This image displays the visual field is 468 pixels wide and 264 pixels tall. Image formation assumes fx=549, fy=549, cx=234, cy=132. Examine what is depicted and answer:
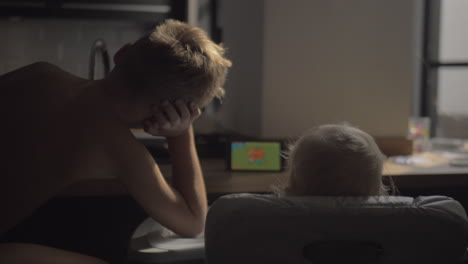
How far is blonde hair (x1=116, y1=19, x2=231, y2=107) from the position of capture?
1.14 m

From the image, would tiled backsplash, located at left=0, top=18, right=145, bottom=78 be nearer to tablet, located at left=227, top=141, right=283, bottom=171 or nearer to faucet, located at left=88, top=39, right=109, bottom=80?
faucet, located at left=88, top=39, right=109, bottom=80

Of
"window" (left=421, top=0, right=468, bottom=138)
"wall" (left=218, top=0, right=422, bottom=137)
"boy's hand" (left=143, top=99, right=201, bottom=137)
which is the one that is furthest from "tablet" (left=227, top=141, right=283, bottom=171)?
"window" (left=421, top=0, right=468, bottom=138)

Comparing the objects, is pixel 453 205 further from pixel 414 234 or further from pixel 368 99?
pixel 368 99

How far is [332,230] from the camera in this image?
2.89 ft

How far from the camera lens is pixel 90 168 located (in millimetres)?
1149

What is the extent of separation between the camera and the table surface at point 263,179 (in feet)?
5.03

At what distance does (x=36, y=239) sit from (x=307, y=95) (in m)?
1.09

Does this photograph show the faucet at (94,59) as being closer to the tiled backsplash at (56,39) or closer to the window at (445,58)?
the tiled backsplash at (56,39)

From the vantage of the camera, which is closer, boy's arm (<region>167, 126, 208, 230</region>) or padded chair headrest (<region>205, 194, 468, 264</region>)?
padded chair headrest (<region>205, 194, 468, 264</region>)

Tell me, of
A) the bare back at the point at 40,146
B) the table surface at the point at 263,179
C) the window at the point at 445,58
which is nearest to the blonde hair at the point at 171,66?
the bare back at the point at 40,146

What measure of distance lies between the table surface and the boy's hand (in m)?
0.36

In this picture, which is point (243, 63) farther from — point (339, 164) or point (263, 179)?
point (339, 164)

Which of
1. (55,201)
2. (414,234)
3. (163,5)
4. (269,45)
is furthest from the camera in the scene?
(163,5)

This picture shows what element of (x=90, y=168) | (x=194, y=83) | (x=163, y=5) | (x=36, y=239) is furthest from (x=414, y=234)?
(x=163, y=5)
